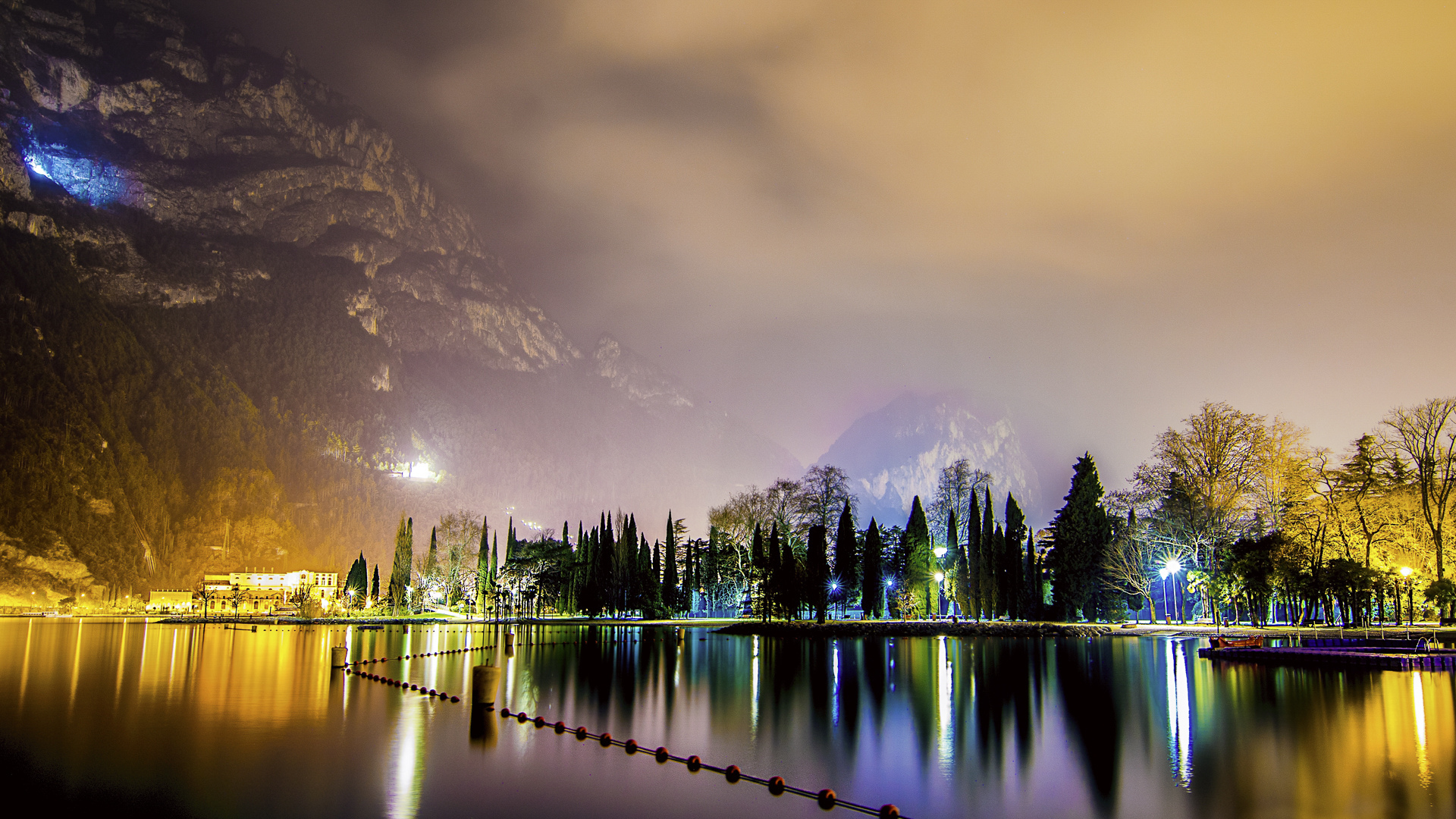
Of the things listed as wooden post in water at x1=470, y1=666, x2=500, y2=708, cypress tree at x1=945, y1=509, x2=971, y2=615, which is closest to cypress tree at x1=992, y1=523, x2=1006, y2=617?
cypress tree at x1=945, y1=509, x2=971, y2=615

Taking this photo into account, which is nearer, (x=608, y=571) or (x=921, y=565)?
(x=921, y=565)

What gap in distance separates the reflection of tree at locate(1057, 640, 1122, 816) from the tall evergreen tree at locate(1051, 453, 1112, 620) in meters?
23.4

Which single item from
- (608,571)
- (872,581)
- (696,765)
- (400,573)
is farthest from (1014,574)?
(400,573)

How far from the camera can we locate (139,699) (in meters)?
25.0

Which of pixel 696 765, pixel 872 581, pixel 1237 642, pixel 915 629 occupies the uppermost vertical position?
pixel 872 581

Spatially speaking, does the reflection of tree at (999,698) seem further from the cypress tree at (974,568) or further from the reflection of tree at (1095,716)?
the cypress tree at (974,568)

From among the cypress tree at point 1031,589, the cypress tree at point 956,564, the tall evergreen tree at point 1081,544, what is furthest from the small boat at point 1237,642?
the cypress tree at point 956,564

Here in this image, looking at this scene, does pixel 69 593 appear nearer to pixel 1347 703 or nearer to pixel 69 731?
pixel 69 731

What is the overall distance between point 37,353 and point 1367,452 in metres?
204

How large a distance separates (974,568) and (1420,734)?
52.8m

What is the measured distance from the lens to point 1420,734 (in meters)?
18.3

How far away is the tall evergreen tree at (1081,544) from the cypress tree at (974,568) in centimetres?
618

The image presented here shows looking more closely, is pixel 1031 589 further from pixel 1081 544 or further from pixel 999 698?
pixel 999 698

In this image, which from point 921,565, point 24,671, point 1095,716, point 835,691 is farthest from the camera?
point 921,565
